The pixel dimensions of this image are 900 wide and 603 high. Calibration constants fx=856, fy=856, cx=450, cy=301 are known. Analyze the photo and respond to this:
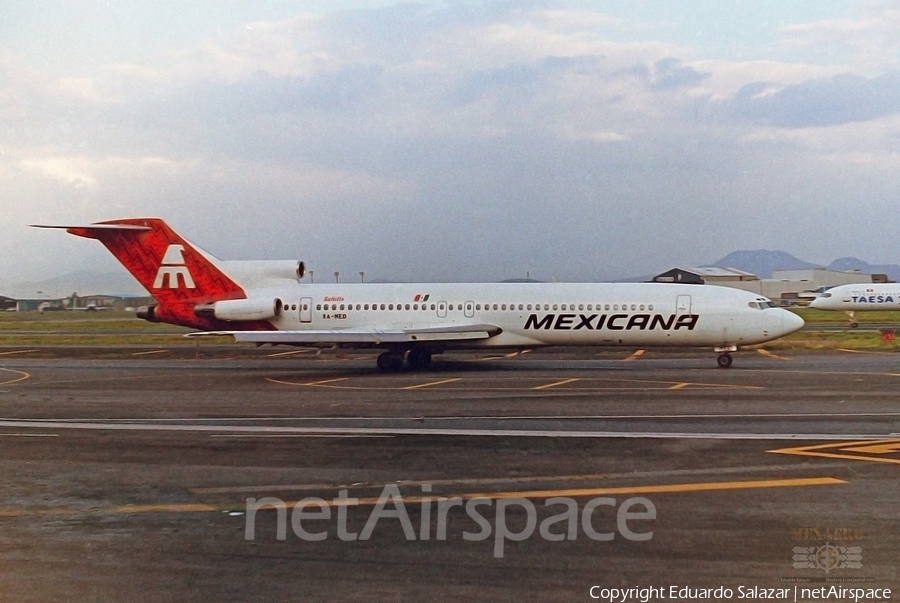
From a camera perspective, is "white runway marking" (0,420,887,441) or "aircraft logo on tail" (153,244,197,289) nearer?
"white runway marking" (0,420,887,441)

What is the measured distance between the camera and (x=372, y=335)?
28.5 metres

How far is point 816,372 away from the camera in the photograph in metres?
26.0

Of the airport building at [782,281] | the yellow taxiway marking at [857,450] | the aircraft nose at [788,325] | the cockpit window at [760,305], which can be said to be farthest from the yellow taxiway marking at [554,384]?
the airport building at [782,281]

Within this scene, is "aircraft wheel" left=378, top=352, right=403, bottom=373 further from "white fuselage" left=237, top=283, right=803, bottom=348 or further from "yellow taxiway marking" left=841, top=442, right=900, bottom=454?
"yellow taxiway marking" left=841, top=442, right=900, bottom=454

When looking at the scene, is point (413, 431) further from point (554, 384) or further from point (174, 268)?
point (174, 268)

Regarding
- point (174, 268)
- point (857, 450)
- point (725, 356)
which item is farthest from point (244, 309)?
point (857, 450)

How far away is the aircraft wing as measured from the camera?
89.9 feet

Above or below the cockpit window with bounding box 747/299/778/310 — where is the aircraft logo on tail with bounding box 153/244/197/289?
above

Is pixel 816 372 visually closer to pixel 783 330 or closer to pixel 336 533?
pixel 783 330

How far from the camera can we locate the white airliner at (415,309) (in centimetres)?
2811

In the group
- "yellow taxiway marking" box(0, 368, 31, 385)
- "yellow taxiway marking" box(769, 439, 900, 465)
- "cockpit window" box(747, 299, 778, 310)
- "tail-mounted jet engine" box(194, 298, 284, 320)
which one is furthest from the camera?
"tail-mounted jet engine" box(194, 298, 284, 320)

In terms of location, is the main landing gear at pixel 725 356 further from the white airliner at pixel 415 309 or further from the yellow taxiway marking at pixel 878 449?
the yellow taxiway marking at pixel 878 449

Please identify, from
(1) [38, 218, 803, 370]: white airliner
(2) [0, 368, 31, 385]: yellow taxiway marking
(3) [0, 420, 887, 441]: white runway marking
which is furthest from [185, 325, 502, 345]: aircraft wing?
(3) [0, 420, 887, 441]: white runway marking

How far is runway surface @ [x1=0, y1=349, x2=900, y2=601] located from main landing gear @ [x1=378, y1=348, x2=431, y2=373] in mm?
6800
